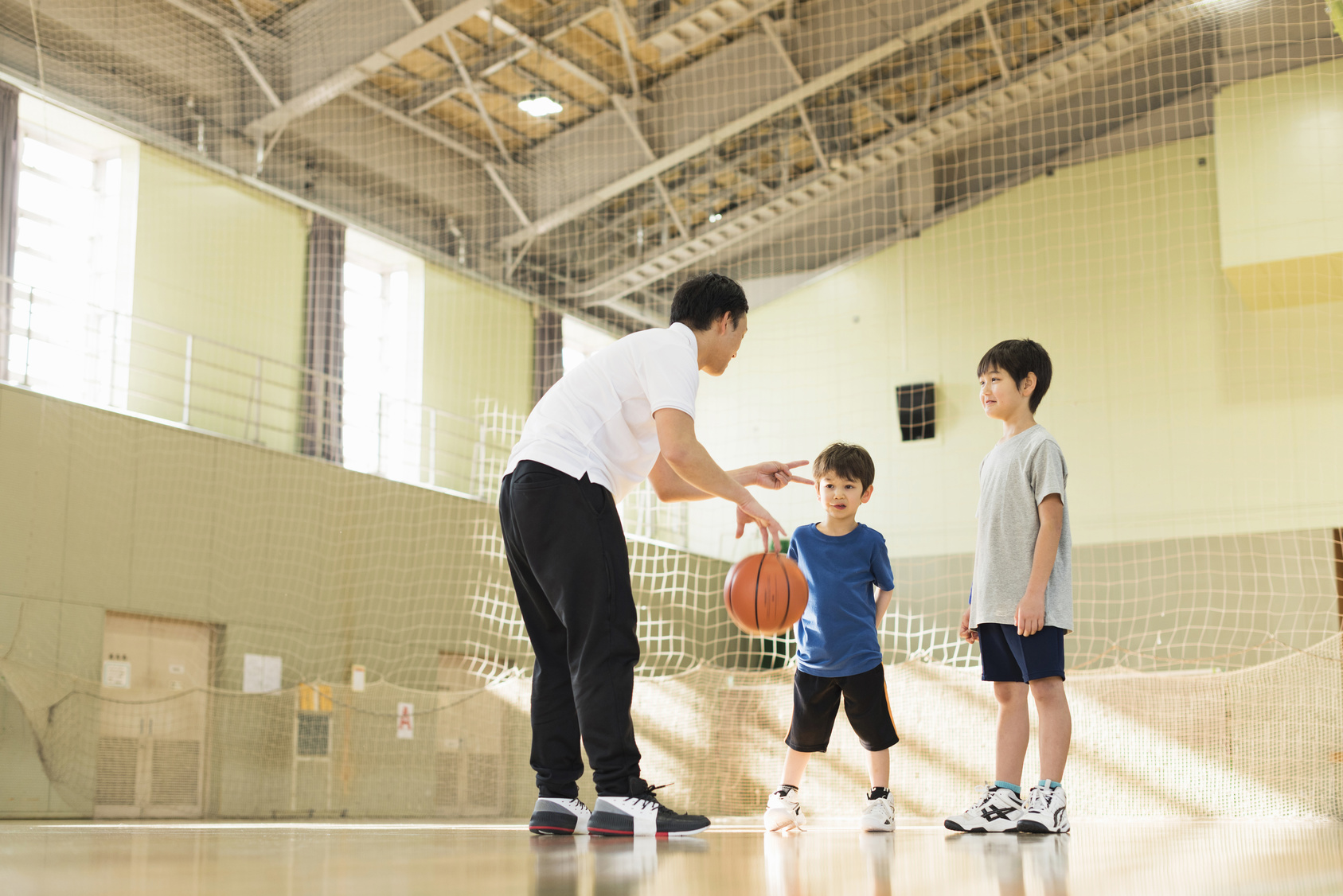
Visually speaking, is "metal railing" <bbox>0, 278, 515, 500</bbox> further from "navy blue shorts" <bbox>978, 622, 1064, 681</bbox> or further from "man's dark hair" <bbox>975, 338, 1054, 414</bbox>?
"navy blue shorts" <bbox>978, 622, 1064, 681</bbox>

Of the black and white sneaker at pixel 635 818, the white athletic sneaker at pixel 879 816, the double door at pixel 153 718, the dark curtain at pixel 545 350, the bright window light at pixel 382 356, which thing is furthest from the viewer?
the dark curtain at pixel 545 350

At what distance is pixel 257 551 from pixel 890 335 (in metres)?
6.55

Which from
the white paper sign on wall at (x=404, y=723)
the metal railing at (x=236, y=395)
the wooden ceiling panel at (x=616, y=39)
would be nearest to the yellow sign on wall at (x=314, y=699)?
the white paper sign on wall at (x=404, y=723)

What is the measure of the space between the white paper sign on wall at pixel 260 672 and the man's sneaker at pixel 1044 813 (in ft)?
22.8

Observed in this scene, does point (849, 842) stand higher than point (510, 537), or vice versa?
point (510, 537)

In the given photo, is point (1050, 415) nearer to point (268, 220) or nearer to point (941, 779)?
point (941, 779)

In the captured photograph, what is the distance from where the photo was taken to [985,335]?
11.5 meters

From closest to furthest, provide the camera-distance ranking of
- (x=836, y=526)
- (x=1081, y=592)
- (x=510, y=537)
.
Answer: (x=510, y=537) → (x=836, y=526) → (x=1081, y=592)

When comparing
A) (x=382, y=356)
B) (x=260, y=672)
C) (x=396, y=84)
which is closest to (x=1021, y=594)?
(x=260, y=672)

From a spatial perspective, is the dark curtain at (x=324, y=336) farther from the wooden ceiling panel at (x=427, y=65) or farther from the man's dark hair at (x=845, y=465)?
the man's dark hair at (x=845, y=465)

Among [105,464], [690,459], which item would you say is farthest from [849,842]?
[105,464]

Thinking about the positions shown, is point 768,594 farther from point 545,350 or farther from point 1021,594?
point 545,350

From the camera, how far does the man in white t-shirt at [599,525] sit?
2508 millimetres

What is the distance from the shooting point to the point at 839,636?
11.5 feet
